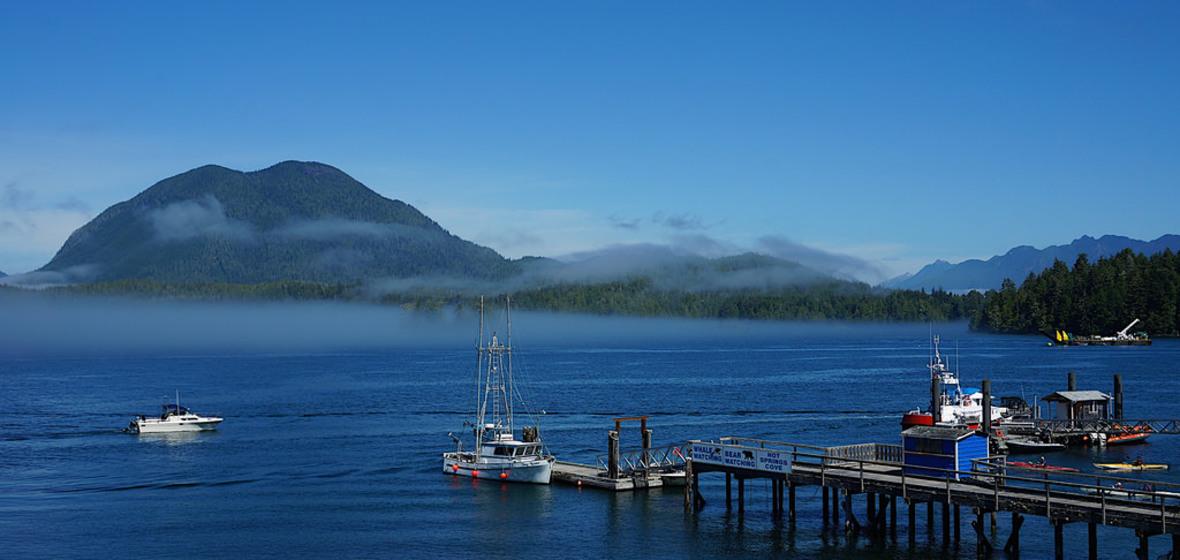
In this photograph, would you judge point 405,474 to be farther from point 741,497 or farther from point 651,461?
point 741,497

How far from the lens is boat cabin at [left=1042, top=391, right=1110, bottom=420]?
84.3 metres

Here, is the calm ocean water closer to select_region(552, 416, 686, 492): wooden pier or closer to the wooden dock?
the wooden dock

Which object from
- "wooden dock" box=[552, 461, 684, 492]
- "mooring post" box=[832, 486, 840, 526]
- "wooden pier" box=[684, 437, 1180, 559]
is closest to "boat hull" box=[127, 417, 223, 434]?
"wooden dock" box=[552, 461, 684, 492]

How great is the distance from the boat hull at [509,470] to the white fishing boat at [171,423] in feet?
129

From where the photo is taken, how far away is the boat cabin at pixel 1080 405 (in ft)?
277

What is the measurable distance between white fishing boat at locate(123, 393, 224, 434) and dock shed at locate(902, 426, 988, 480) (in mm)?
69667

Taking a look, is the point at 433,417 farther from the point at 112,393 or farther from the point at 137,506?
the point at 112,393

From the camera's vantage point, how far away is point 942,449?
51156 millimetres

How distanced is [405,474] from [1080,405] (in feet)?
169

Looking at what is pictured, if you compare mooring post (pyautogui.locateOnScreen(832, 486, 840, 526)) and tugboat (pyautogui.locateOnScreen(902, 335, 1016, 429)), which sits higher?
tugboat (pyautogui.locateOnScreen(902, 335, 1016, 429))

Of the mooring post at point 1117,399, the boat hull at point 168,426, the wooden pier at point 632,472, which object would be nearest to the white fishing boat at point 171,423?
the boat hull at point 168,426

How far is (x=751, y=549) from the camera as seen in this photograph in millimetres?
50125

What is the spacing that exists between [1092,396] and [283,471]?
200 ft

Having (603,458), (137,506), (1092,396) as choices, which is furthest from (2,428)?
(1092,396)
